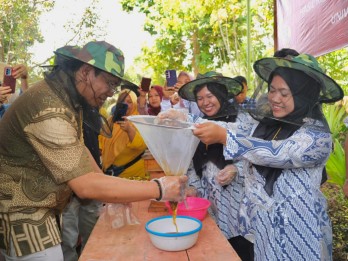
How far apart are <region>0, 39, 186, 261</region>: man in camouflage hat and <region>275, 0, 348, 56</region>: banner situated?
6.17ft

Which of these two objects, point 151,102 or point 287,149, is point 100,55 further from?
point 151,102

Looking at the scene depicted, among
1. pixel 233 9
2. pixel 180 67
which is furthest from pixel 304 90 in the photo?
pixel 180 67

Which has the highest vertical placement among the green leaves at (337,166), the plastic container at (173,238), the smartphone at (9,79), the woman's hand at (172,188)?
the smartphone at (9,79)

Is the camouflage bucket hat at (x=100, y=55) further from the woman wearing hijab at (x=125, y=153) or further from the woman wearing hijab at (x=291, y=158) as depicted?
the woman wearing hijab at (x=125, y=153)

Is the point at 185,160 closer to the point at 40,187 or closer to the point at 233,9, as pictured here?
the point at 40,187

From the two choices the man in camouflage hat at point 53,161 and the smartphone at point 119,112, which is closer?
the man in camouflage hat at point 53,161

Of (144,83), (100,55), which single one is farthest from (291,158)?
(144,83)

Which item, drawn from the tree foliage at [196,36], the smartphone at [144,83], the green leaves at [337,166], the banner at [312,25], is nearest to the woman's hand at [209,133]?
the banner at [312,25]

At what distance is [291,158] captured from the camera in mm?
2182

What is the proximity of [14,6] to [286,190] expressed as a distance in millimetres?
12881

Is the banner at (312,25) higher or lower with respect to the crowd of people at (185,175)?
higher

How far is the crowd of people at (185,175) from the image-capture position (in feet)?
6.29

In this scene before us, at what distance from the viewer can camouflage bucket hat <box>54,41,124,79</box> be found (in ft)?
6.44

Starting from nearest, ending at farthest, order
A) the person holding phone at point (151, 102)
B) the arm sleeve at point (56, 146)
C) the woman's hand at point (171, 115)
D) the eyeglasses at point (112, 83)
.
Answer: the arm sleeve at point (56, 146) → the eyeglasses at point (112, 83) → the woman's hand at point (171, 115) → the person holding phone at point (151, 102)
